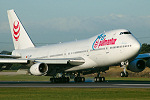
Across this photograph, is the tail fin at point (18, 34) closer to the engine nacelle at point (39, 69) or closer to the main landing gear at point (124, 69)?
the engine nacelle at point (39, 69)

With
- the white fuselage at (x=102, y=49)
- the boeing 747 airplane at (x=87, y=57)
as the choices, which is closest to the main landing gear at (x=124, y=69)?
the boeing 747 airplane at (x=87, y=57)

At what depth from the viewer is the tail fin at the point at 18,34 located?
57312 mm

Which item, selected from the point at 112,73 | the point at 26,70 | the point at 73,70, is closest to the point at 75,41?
the point at 73,70

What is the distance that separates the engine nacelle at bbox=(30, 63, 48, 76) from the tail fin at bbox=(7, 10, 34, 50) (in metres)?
14.4

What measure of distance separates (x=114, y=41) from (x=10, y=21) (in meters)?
25.0

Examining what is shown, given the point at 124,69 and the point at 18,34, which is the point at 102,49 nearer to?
the point at 124,69

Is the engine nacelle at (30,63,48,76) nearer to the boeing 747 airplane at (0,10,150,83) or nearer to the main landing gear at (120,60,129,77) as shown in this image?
the boeing 747 airplane at (0,10,150,83)

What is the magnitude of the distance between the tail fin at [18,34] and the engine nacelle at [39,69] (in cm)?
1441

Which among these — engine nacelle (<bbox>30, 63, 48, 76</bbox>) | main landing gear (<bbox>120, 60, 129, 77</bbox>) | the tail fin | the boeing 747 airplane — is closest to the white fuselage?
the boeing 747 airplane

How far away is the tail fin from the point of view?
57.3 meters

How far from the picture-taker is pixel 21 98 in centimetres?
2303

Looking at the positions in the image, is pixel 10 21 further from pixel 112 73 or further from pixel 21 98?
pixel 21 98

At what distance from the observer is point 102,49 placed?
136ft

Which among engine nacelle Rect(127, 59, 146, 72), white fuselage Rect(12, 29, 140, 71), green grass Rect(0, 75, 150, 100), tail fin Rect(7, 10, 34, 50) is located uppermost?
tail fin Rect(7, 10, 34, 50)
